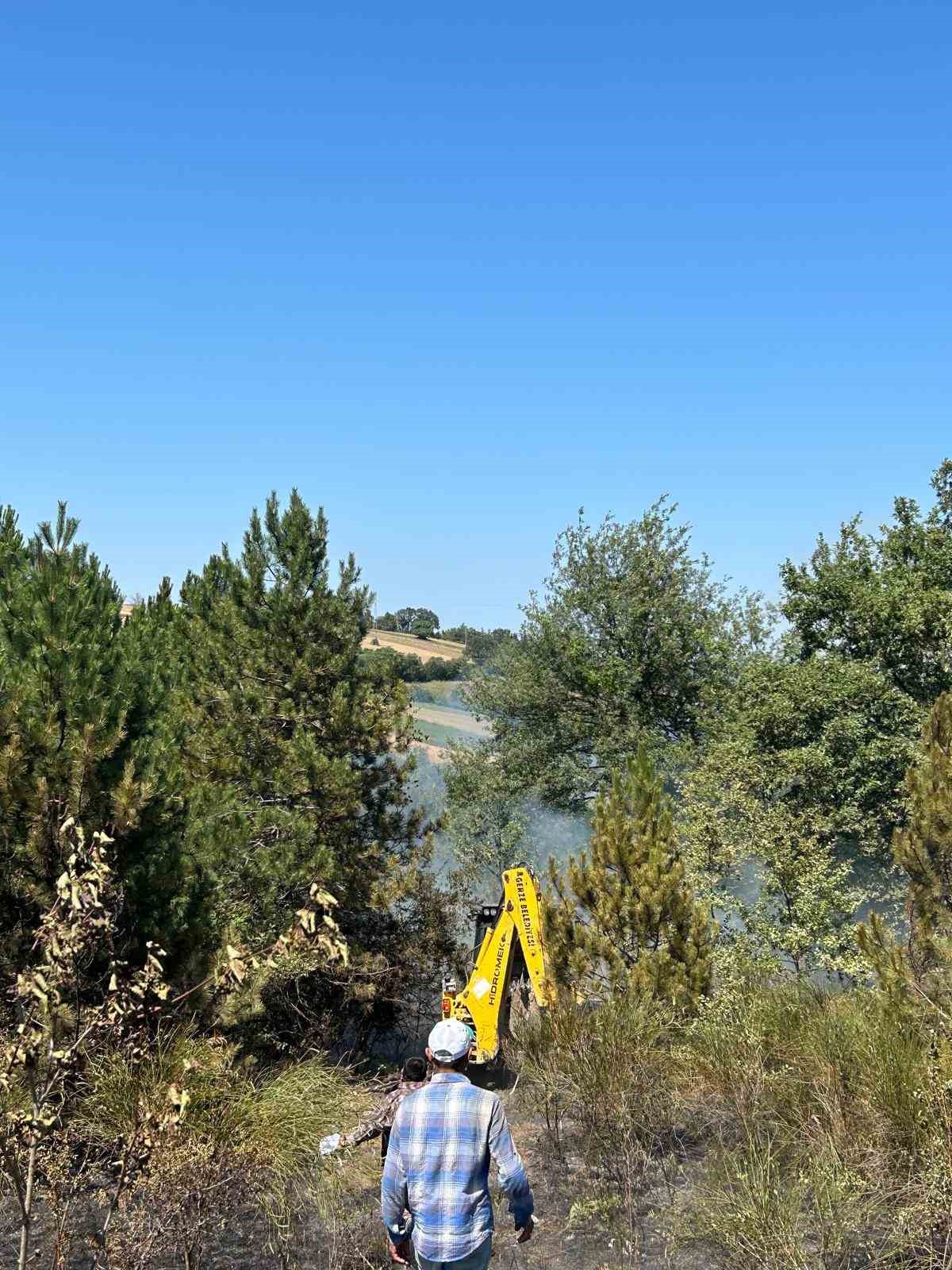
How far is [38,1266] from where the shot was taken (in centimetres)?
598

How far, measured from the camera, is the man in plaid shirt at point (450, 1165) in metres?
3.87

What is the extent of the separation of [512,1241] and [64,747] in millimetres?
4746

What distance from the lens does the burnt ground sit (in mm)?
6070

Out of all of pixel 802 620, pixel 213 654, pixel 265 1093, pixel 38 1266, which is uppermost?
pixel 802 620

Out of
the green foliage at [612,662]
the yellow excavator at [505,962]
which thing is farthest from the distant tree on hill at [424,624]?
the yellow excavator at [505,962]

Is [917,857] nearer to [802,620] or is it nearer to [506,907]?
[506,907]

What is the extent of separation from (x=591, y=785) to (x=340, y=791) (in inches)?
446

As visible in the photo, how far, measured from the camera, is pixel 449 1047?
13.0 ft

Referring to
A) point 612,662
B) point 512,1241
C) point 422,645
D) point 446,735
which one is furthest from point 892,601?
point 422,645

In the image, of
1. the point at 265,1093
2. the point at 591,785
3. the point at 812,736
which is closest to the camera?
the point at 265,1093

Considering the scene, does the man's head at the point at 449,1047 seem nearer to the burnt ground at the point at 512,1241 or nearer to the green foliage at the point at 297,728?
the burnt ground at the point at 512,1241

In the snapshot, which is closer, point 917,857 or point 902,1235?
point 902,1235

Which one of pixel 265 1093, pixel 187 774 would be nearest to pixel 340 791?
pixel 187 774

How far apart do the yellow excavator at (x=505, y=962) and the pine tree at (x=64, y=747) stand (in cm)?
389
